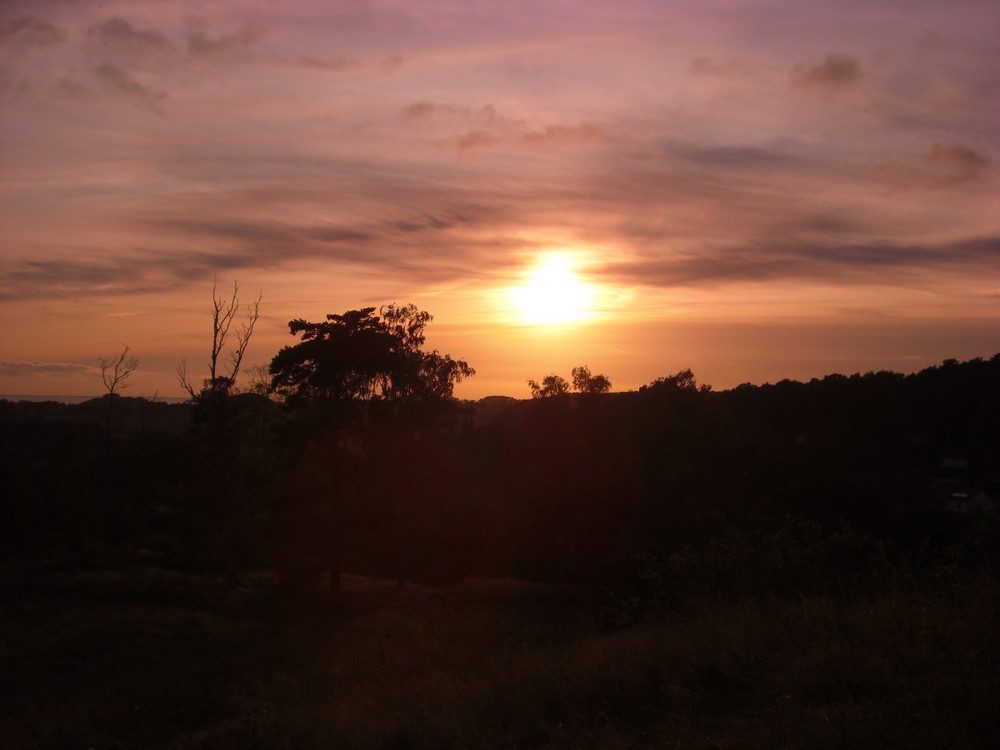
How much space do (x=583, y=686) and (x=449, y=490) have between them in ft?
121

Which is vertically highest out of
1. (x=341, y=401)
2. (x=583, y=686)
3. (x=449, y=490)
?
(x=341, y=401)

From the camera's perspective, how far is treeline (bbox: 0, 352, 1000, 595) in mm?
27375

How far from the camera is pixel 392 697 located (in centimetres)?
871

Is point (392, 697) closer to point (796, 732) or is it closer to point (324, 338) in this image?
point (796, 732)

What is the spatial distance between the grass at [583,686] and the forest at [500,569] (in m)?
0.04

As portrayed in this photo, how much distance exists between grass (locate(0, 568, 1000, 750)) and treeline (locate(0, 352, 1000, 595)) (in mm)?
8943

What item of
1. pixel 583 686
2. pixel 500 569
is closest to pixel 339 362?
pixel 500 569

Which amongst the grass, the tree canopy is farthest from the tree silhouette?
the grass

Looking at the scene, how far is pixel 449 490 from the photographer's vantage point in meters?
43.8

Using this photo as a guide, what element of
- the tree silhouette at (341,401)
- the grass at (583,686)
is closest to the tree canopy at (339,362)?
the tree silhouette at (341,401)

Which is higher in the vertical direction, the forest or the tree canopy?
the tree canopy

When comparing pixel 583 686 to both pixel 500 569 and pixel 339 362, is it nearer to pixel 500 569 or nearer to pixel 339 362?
pixel 339 362

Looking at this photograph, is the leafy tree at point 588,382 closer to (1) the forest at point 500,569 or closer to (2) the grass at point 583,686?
(1) the forest at point 500,569

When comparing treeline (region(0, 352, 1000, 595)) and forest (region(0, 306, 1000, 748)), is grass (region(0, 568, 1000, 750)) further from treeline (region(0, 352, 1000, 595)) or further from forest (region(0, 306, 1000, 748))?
treeline (region(0, 352, 1000, 595))
